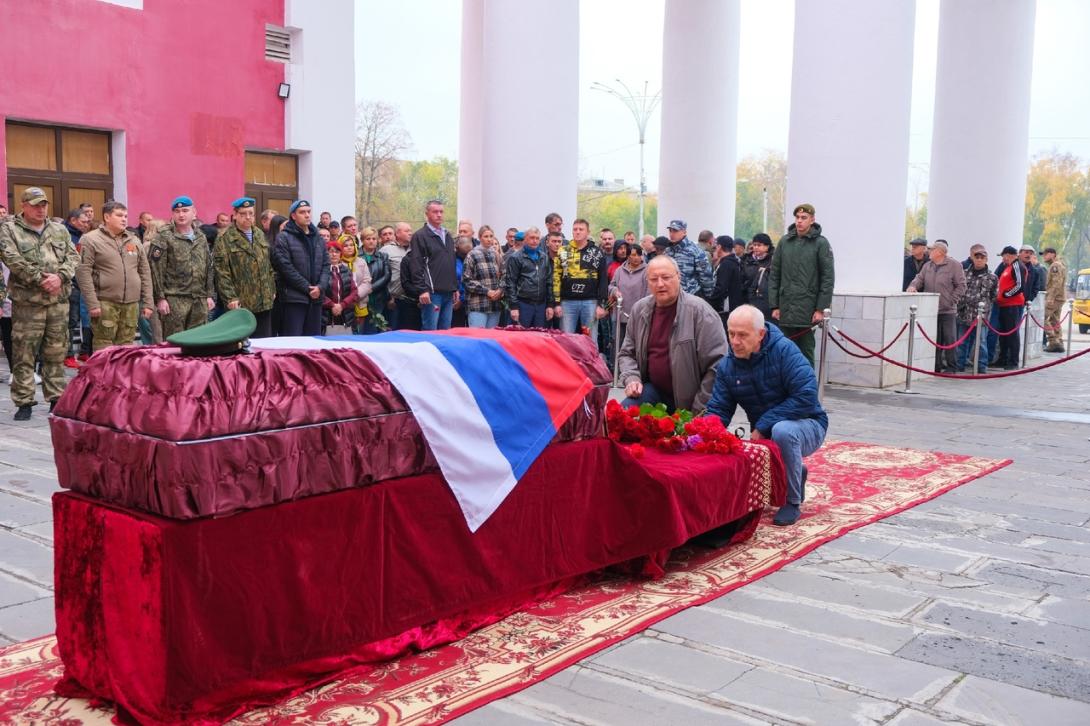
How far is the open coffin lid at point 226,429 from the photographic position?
325 cm

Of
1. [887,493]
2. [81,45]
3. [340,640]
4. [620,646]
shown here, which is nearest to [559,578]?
[620,646]

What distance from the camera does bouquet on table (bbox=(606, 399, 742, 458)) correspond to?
5434mm

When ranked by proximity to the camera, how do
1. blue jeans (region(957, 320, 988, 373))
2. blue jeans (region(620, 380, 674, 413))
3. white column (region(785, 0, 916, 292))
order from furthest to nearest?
blue jeans (region(957, 320, 988, 373)) < white column (region(785, 0, 916, 292)) < blue jeans (region(620, 380, 674, 413))

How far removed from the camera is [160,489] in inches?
127

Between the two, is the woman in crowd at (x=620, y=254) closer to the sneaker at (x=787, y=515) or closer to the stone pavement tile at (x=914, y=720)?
the sneaker at (x=787, y=515)

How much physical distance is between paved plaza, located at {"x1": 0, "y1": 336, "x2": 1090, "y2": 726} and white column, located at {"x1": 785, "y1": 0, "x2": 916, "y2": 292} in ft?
17.7

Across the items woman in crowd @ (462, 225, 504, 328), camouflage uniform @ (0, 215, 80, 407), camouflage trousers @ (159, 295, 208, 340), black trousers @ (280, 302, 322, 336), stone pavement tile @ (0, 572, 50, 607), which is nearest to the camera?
stone pavement tile @ (0, 572, 50, 607)

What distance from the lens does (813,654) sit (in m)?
3.98

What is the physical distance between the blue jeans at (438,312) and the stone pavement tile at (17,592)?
6.84 m

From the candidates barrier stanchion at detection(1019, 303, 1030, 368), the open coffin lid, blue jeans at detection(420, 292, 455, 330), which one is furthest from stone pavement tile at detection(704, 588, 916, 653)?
barrier stanchion at detection(1019, 303, 1030, 368)

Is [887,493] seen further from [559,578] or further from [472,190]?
[472,190]

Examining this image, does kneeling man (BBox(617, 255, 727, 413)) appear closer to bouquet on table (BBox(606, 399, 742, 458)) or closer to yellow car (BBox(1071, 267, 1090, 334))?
bouquet on table (BBox(606, 399, 742, 458))

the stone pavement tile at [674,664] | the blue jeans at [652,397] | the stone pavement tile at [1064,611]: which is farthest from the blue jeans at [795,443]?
the stone pavement tile at [674,664]

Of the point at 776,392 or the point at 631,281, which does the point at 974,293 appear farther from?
the point at 776,392
